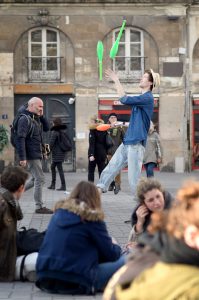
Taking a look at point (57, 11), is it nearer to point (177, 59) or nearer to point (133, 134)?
point (177, 59)

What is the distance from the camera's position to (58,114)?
1347 inches

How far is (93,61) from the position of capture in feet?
114

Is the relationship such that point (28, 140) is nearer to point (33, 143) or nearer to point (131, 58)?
point (33, 143)

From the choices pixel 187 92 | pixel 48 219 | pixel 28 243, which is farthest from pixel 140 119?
pixel 187 92

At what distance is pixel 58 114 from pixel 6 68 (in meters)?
3.03

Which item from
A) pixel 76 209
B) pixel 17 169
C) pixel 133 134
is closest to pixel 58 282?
pixel 76 209

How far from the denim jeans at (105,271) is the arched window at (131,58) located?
28674 mm

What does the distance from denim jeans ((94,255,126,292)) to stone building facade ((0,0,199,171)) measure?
27.3 metres

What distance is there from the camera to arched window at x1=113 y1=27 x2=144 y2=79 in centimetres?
3509

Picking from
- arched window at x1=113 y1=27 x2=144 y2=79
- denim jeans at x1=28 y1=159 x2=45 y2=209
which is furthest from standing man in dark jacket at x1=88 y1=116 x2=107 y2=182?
arched window at x1=113 y1=27 x2=144 y2=79

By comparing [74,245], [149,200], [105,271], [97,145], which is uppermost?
[97,145]

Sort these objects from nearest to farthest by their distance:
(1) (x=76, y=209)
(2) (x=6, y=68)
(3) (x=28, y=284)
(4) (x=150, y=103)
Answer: (1) (x=76, y=209) < (3) (x=28, y=284) < (4) (x=150, y=103) < (2) (x=6, y=68)

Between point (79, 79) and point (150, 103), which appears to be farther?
point (79, 79)

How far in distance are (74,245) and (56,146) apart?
46.1 feet
